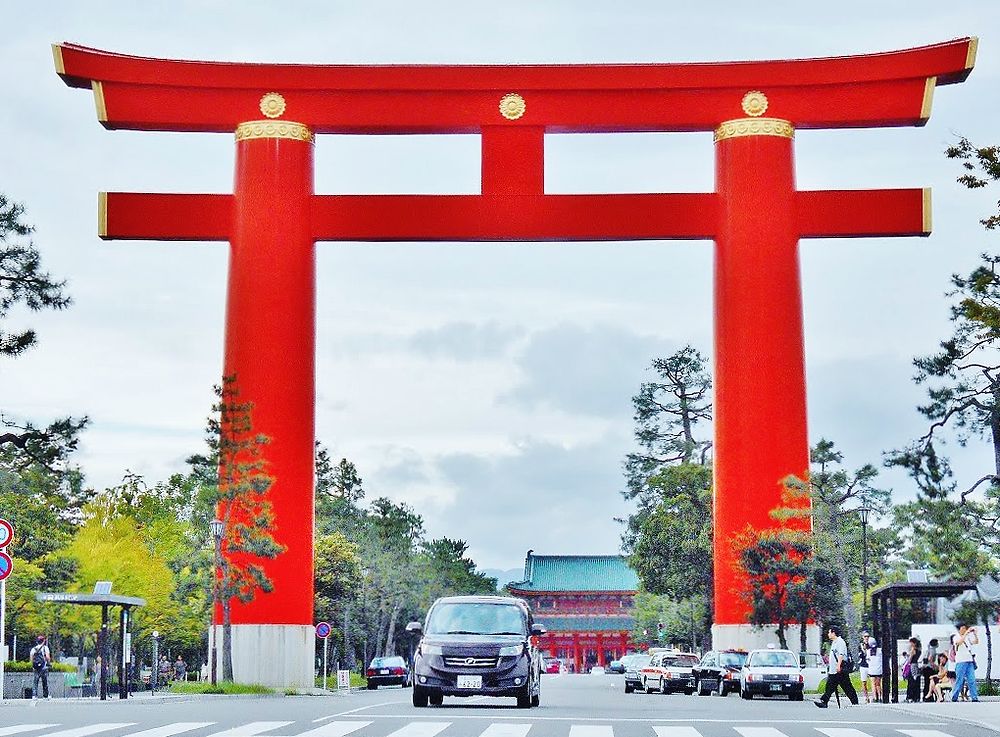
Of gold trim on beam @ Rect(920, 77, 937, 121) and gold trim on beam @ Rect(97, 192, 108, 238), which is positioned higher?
gold trim on beam @ Rect(920, 77, 937, 121)

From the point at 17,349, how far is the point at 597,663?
81.2 m

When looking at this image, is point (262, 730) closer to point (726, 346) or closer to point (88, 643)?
point (726, 346)

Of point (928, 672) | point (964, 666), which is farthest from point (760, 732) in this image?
point (928, 672)

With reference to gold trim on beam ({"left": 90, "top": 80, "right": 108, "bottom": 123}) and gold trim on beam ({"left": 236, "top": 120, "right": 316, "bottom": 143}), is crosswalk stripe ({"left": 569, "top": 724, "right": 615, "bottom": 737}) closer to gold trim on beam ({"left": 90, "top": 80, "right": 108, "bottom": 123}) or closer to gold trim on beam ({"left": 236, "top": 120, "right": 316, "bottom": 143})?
gold trim on beam ({"left": 236, "top": 120, "right": 316, "bottom": 143})

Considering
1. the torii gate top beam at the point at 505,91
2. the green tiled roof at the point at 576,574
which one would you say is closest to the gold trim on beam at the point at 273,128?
the torii gate top beam at the point at 505,91

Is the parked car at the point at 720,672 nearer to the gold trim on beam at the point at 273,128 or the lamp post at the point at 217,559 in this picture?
the lamp post at the point at 217,559

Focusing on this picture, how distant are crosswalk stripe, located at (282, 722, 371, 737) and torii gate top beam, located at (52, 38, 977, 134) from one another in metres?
24.2

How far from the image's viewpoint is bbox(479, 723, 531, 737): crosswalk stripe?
16341mm

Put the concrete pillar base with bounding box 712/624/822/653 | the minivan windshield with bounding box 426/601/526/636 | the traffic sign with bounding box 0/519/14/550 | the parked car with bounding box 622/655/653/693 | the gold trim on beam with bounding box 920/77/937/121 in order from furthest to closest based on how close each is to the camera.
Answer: the parked car with bounding box 622/655/653/693 < the concrete pillar base with bounding box 712/624/822/653 < the gold trim on beam with bounding box 920/77/937/121 < the traffic sign with bounding box 0/519/14/550 < the minivan windshield with bounding box 426/601/526/636

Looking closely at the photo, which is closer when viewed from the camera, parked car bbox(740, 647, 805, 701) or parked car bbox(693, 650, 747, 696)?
parked car bbox(740, 647, 805, 701)

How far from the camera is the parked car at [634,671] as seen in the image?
1854 inches

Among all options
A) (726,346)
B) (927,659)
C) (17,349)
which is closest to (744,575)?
(726,346)

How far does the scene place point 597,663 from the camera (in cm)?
10738

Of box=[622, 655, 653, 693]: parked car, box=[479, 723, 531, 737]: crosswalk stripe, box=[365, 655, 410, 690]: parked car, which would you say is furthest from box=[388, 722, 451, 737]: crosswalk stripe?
box=[365, 655, 410, 690]: parked car
